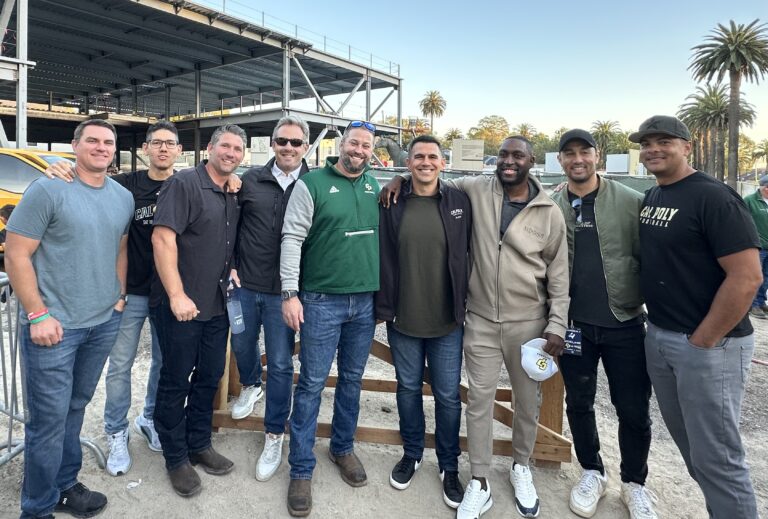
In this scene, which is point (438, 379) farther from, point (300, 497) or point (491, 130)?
point (491, 130)

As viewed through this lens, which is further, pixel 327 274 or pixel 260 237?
pixel 260 237

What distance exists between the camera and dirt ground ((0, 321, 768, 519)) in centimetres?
279

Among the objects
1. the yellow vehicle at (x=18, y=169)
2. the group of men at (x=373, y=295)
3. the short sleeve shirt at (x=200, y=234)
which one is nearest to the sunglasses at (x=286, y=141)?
the group of men at (x=373, y=295)

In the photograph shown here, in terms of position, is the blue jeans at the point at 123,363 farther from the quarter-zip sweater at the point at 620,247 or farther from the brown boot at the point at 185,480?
the quarter-zip sweater at the point at 620,247

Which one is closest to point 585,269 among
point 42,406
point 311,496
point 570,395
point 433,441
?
point 570,395

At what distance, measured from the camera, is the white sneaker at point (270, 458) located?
3070mm

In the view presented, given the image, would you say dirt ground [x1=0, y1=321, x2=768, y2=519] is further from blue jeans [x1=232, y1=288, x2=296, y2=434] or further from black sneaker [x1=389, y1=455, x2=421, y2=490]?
blue jeans [x1=232, y1=288, x2=296, y2=434]

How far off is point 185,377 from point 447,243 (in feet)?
6.07

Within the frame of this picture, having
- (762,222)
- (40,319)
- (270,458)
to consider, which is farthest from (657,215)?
(762,222)

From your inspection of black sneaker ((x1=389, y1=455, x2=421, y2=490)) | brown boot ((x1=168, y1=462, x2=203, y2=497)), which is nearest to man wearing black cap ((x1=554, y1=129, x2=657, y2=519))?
black sneaker ((x1=389, y1=455, x2=421, y2=490))

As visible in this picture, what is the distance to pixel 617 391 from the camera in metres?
2.82

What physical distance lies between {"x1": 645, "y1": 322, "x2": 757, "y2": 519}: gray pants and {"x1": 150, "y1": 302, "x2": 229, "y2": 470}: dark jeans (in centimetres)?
271

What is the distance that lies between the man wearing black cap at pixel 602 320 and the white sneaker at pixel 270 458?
193cm

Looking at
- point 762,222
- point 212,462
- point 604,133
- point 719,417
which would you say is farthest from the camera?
point 604,133
